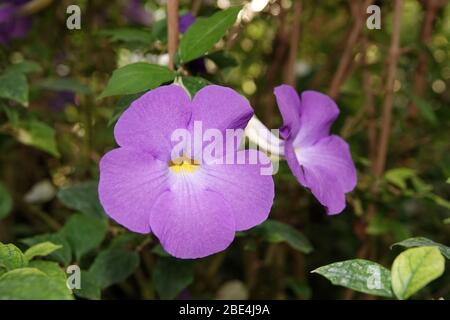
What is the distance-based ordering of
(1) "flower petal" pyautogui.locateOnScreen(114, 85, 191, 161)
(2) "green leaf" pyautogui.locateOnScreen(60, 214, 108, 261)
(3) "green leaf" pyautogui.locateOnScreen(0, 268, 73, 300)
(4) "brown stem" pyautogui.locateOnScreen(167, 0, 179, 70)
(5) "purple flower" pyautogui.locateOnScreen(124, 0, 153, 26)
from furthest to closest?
(5) "purple flower" pyautogui.locateOnScreen(124, 0, 153, 26) → (2) "green leaf" pyautogui.locateOnScreen(60, 214, 108, 261) → (4) "brown stem" pyautogui.locateOnScreen(167, 0, 179, 70) → (1) "flower petal" pyautogui.locateOnScreen(114, 85, 191, 161) → (3) "green leaf" pyautogui.locateOnScreen(0, 268, 73, 300)

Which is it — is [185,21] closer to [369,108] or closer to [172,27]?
[172,27]

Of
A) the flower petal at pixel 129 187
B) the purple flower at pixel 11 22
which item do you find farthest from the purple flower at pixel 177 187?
the purple flower at pixel 11 22

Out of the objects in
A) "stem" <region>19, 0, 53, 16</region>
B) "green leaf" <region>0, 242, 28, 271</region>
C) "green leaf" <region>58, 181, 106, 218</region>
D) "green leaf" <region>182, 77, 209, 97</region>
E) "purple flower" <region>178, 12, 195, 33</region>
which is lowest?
"green leaf" <region>58, 181, 106, 218</region>

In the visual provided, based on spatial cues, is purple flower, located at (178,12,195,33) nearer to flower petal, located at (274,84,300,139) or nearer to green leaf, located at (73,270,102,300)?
flower petal, located at (274,84,300,139)

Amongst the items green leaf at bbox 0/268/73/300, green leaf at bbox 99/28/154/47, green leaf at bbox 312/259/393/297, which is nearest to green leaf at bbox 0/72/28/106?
green leaf at bbox 99/28/154/47

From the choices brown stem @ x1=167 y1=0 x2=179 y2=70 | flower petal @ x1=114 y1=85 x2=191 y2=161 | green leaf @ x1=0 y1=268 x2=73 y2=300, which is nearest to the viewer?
green leaf @ x1=0 y1=268 x2=73 y2=300

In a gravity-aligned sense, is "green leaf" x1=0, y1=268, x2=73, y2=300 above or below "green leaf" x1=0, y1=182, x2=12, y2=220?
above

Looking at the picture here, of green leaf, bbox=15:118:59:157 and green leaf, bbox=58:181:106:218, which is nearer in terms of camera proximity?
green leaf, bbox=58:181:106:218
